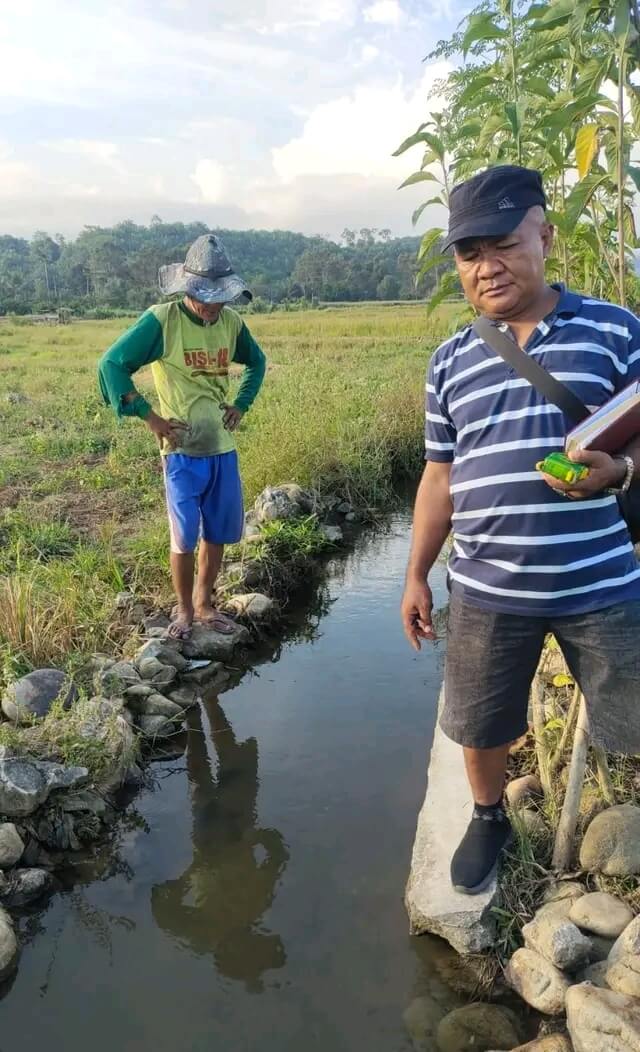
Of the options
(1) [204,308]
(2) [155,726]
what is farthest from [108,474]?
(2) [155,726]

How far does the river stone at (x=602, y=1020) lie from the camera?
1771 millimetres

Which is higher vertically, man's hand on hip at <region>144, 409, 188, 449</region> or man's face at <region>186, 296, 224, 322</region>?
man's face at <region>186, 296, 224, 322</region>

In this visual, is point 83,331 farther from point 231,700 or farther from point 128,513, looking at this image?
point 231,700

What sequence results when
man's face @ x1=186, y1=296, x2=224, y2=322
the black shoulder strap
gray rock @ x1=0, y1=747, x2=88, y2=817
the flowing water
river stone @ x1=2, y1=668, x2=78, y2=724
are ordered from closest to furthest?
1. the black shoulder strap
2. the flowing water
3. gray rock @ x1=0, y1=747, x2=88, y2=817
4. river stone @ x1=2, y1=668, x2=78, y2=724
5. man's face @ x1=186, y1=296, x2=224, y2=322

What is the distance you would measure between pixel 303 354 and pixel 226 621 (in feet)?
42.3

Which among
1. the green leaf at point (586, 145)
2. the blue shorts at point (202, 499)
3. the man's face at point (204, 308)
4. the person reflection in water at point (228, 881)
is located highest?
the green leaf at point (586, 145)

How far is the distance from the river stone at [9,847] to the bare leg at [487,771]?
167cm

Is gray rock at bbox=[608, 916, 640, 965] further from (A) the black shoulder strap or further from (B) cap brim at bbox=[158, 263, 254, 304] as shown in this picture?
(B) cap brim at bbox=[158, 263, 254, 304]

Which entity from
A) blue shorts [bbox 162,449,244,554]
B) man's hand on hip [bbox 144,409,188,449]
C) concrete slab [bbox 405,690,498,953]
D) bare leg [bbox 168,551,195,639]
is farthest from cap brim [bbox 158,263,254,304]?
concrete slab [bbox 405,690,498,953]

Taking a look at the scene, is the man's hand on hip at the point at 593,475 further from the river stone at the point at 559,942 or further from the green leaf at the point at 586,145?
the green leaf at the point at 586,145

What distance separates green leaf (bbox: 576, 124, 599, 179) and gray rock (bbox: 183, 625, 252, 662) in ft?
9.62

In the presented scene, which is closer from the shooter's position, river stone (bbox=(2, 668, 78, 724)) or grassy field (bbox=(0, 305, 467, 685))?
river stone (bbox=(2, 668, 78, 724))

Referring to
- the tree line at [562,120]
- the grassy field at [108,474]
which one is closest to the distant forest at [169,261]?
the grassy field at [108,474]

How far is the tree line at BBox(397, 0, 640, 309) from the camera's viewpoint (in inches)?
95.8
